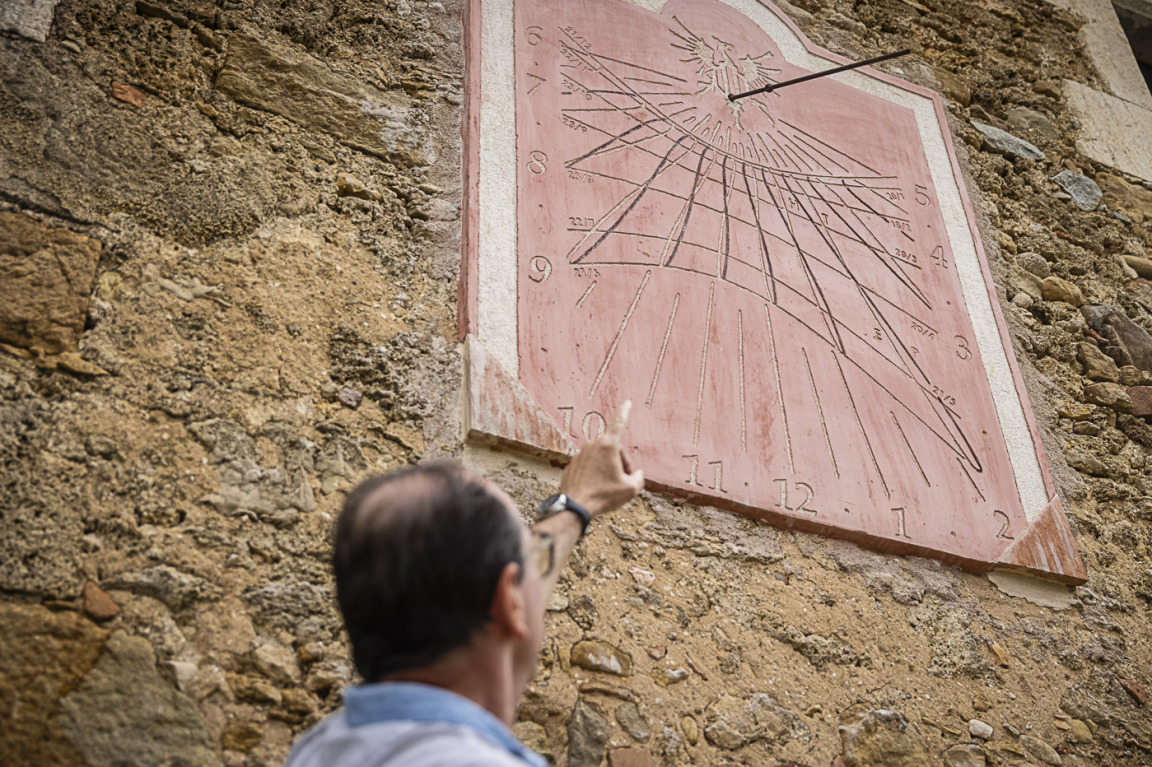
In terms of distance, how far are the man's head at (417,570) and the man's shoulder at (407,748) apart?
74 mm

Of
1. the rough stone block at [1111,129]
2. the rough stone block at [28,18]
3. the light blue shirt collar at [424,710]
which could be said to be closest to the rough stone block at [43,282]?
the rough stone block at [28,18]

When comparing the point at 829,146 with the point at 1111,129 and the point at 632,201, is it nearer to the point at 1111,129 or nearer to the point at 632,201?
the point at 632,201

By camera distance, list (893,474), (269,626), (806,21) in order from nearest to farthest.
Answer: (269,626)
(893,474)
(806,21)

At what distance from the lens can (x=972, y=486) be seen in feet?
6.79

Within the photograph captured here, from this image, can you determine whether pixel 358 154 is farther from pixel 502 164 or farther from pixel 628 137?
pixel 628 137

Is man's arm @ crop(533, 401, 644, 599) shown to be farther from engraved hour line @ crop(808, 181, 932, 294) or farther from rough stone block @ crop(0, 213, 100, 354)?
engraved hour line @ crop(808, 181, 932, 294)

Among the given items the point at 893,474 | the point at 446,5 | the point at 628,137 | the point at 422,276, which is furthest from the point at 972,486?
the point at 446,5

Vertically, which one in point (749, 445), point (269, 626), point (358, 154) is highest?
point (358, 154)

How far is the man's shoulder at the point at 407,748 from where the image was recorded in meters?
0.71

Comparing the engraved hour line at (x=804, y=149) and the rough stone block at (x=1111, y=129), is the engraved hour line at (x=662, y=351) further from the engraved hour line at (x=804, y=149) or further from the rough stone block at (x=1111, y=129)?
the rough stone block at (x=1111, y=129)

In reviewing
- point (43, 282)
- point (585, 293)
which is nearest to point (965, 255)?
point (585, 293)

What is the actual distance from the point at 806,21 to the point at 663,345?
1.61m

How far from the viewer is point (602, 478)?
1.21 meters

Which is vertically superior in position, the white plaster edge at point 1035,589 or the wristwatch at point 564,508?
the wristwatch at point 564,508
